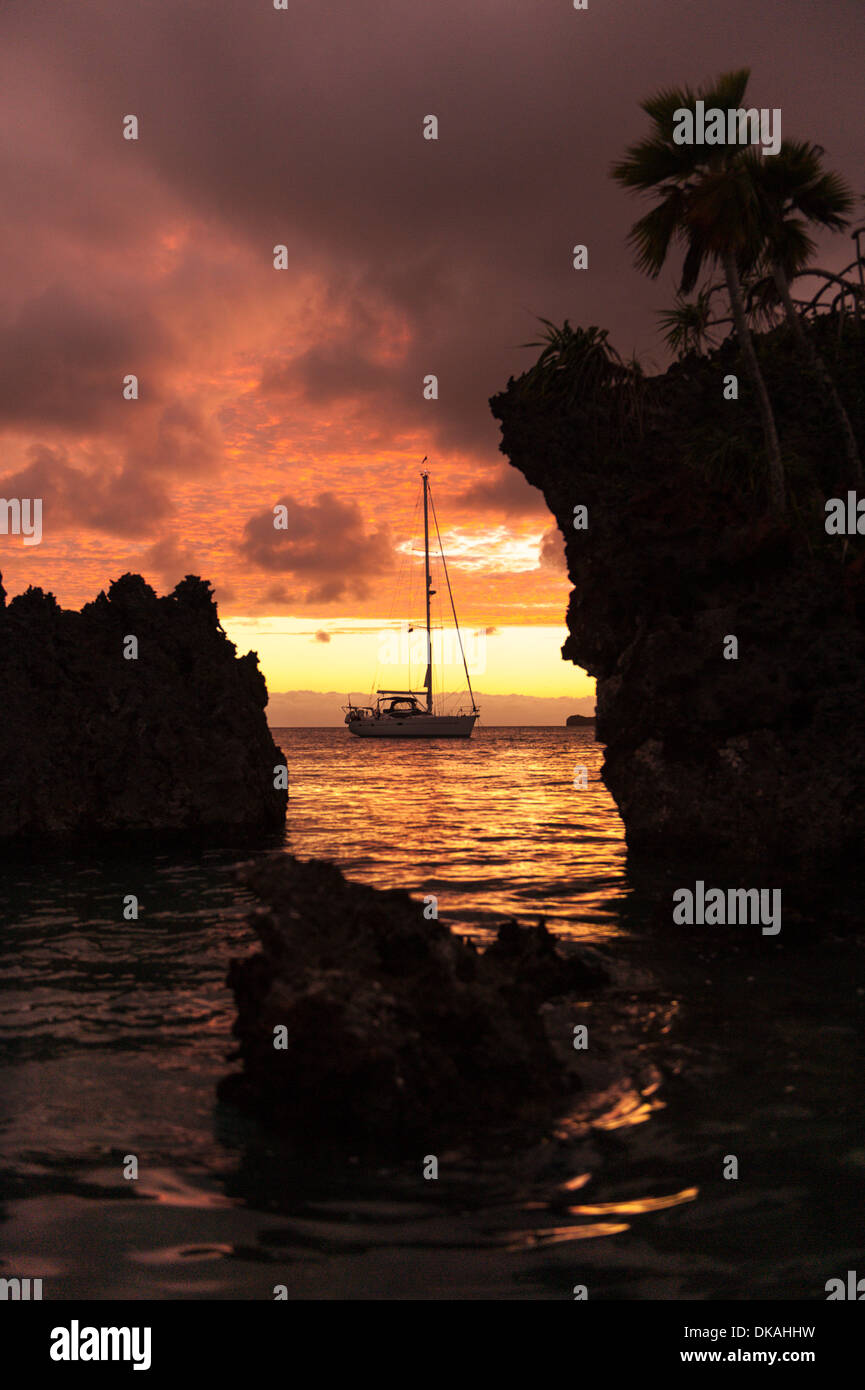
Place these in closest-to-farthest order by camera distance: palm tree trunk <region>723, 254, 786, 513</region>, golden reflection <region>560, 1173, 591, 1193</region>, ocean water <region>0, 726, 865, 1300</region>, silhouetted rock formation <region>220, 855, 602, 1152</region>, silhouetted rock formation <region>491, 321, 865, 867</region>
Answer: ocean water <region>0, 726, 865, 1300</region>
golden reflection <region>560, 1173, 591, 1193</region>
silhouetted rock formation <region>220, 855, 602, 1152</region>
silhouetted rock formation <region>491, 321, 865, 867</region>
palm tree trunk <region>723, 254, 786, 513</region>

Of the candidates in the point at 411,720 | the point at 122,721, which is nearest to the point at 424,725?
the point at 411,720

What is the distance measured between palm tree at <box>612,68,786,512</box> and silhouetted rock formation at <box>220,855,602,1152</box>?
11.2 m

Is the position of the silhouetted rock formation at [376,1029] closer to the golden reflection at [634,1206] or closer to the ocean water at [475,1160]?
the ocean water at [475,1160]

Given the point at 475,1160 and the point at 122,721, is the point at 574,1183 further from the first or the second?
the point at 122,721

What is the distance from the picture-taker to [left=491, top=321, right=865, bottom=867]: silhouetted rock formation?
1230cm

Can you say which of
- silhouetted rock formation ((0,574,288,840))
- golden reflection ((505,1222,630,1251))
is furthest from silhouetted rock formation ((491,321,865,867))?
golden reflection ((505,1222,630,1251))

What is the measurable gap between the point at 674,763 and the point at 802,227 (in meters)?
9.91

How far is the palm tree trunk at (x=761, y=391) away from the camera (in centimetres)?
1477

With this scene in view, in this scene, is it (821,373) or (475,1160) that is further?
(821,373)

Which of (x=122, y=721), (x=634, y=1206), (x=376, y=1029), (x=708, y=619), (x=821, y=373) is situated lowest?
(x=634, y=1206)

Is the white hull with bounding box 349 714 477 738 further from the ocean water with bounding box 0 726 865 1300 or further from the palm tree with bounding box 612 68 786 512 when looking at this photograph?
the ocean water with bounding box 0 726 865 1300

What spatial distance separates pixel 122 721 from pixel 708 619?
11.5 metres

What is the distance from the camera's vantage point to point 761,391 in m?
15.3
